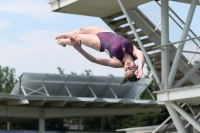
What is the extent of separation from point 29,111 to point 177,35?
17.2 m

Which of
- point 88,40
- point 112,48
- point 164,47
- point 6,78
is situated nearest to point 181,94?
point 164,47

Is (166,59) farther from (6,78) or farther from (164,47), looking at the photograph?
(6,78)

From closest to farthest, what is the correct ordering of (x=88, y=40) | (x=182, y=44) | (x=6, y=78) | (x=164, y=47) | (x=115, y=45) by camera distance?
1. (x=115, y=45)
2. (x=88, y=40)
3. (x=182, y=44)
4. (x=164, y=47)
5. (x=6, y=78)

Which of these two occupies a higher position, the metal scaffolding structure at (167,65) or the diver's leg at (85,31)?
the metal scaffolding structure at (167,65)

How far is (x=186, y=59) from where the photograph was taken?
922 inches

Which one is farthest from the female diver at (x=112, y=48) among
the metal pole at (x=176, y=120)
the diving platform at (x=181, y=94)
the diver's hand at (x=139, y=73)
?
the metal pole at (x=176, y=120)

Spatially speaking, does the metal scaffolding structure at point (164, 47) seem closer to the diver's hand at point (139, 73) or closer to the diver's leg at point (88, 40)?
the diver's leg at point (88, 40)

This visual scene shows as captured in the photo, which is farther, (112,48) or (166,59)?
(166,59)

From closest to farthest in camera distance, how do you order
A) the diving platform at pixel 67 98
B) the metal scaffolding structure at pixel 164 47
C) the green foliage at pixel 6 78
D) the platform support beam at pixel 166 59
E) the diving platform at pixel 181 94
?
the diving platform at pixel 181 94
the metal scaffolding structure at pixel 164 47
the platform support beam at pixel 166 59
the diving platform at pixel 67 98
the green foliage at pixel 6 78

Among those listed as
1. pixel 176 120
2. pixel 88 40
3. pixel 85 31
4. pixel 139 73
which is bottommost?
pixel 139 73

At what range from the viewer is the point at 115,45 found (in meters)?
11.2

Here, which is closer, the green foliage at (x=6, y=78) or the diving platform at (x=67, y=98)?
the diving platform at (x=67, y=98)

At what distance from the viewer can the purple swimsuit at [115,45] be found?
11211 mm

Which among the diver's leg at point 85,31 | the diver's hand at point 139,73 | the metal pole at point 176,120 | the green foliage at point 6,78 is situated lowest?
the diver's hand at point 139,73
